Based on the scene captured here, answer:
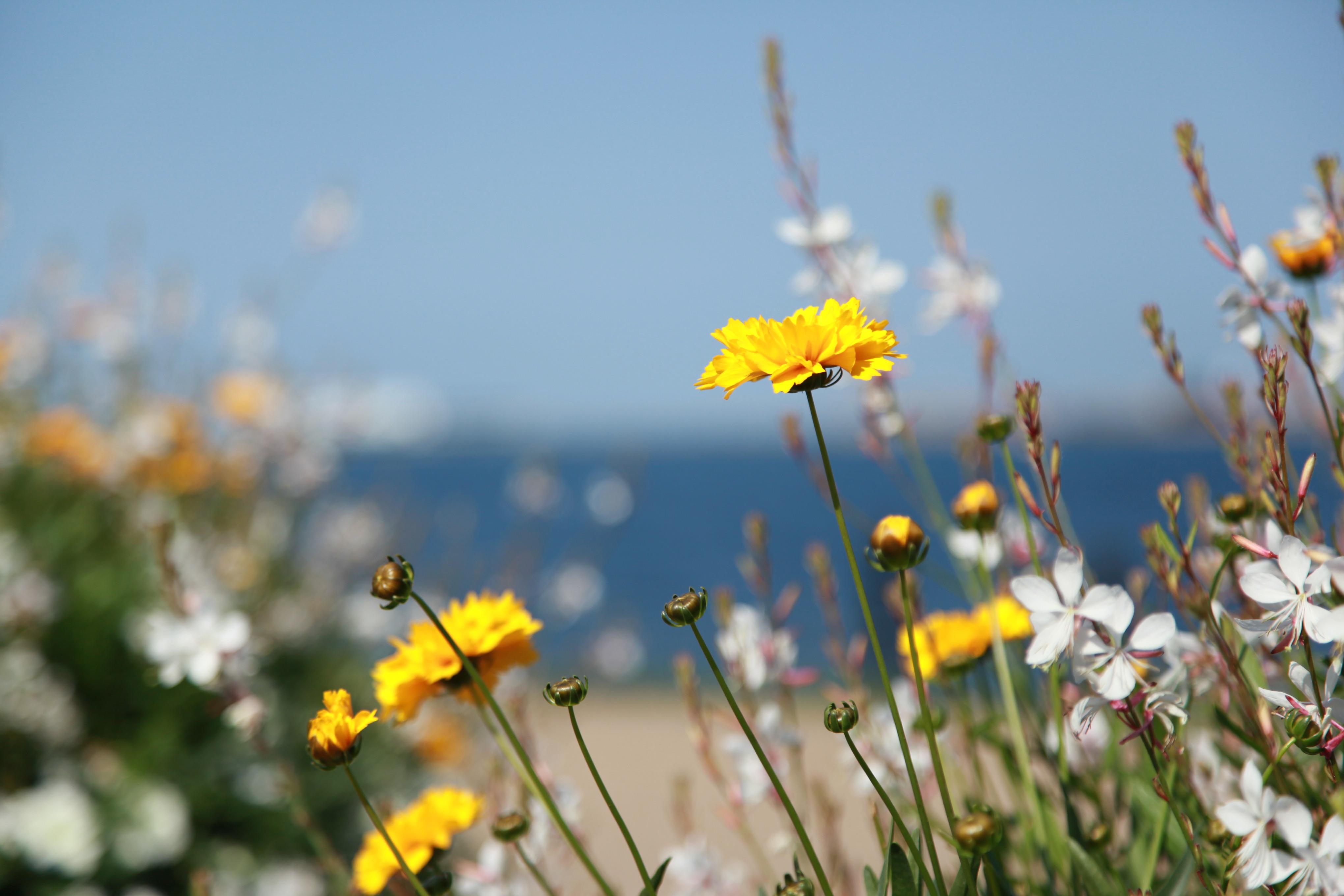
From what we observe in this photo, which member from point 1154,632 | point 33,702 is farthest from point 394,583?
point 33,702

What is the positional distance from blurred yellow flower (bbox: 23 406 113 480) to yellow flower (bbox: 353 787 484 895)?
3584 millimetres

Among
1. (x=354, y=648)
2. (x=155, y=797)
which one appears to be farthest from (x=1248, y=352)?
(x=354, y=648)

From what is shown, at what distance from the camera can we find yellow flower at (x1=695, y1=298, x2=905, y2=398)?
68cm

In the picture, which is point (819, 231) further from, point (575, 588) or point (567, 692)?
point (575, 588)

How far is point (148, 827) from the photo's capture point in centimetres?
234

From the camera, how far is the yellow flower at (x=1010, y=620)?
1088mm

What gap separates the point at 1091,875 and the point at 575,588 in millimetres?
4870

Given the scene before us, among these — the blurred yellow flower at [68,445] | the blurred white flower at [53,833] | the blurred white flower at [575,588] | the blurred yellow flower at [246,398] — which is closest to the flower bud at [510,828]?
the blurred white flower at [53,833]

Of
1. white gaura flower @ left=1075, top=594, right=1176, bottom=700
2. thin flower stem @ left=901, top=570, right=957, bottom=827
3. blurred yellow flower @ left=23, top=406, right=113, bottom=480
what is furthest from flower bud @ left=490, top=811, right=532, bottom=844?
blurred yellow flower @ left=23, top=406, right=113, bottom=480

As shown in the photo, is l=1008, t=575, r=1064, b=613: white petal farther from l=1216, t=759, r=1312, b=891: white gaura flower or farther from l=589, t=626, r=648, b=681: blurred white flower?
l=589, t=626, r=648, b=681: blurred white flower

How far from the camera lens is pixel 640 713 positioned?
5941 mm

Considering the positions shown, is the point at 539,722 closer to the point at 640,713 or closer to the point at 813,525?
the point at 640,713

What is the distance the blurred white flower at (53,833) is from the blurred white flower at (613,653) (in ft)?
11.6

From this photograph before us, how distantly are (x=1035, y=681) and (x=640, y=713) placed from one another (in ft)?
15.7
